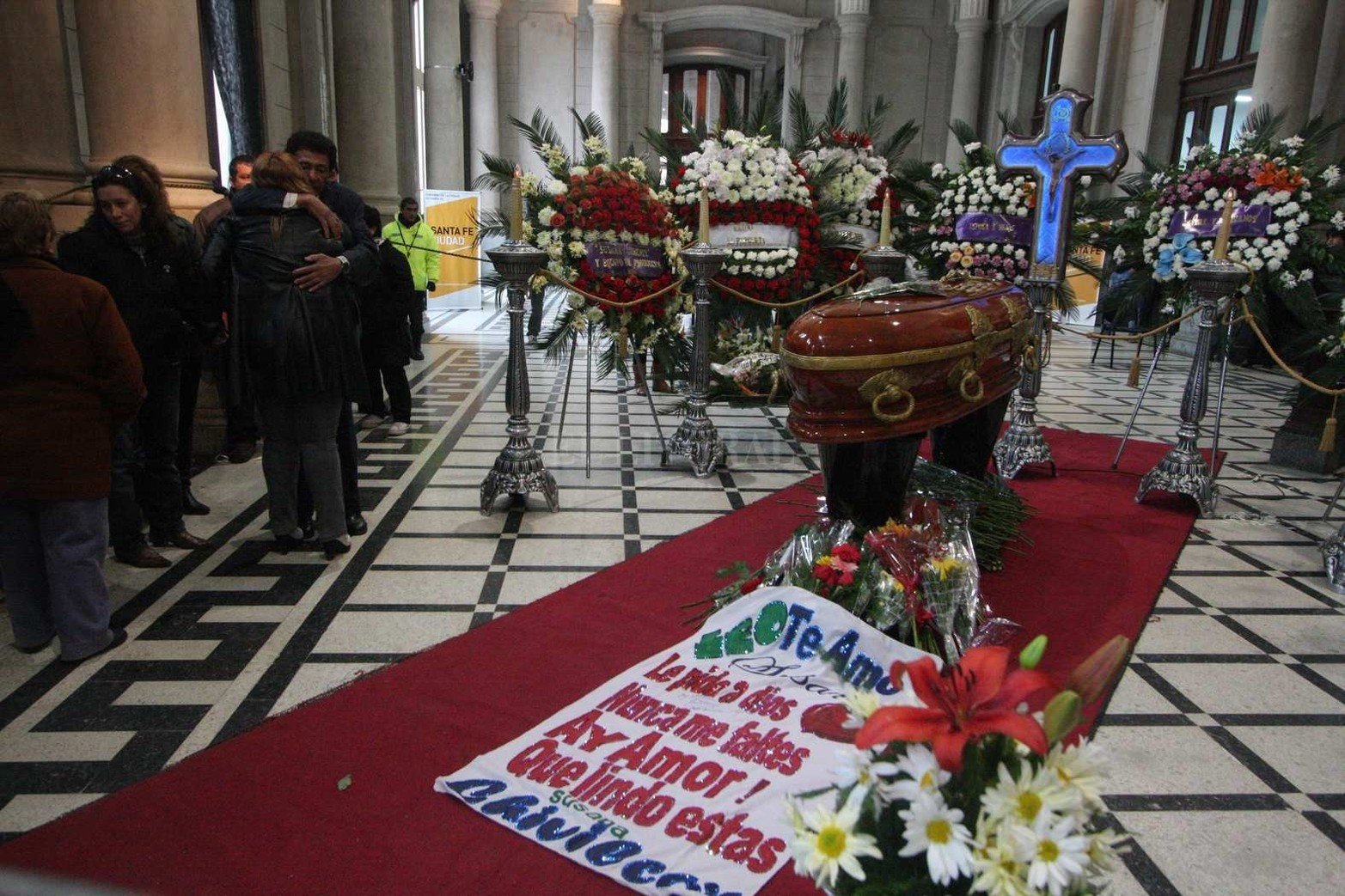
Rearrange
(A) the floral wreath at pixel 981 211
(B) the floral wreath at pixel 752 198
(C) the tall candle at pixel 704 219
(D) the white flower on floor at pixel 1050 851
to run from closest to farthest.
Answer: (D) the white flower on floor at pixel 1050 851 < (C) the tall candle at pixel 704 219 < (B) the floral wreath at pixel 752 198 < (A) the floral wreath at pixel 981 211

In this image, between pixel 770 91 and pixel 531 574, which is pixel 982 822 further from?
pixel 770 91

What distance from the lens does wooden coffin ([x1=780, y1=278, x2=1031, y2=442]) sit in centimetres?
297

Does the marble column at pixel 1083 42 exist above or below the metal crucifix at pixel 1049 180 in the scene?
above

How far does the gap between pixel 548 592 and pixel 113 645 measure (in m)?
1.50

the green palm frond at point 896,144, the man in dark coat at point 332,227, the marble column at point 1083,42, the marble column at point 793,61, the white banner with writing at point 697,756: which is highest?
the marble column at point 793,61

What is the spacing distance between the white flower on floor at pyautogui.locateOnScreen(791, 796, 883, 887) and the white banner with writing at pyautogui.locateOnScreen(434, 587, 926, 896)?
76 centimetres

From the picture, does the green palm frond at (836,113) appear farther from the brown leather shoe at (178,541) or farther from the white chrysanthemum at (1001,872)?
the white chrysanthemum at (1001,872)

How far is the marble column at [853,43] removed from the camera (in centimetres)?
1786

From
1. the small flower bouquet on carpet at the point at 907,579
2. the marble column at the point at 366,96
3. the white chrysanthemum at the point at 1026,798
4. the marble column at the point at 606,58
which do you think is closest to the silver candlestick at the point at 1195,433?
the small flower bouquet on carpet at the point at 907,579

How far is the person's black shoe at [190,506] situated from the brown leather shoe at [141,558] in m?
0.65

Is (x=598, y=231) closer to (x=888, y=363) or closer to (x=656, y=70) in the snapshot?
(x=888, y=363)

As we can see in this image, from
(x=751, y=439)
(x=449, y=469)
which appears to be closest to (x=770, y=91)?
(x=751, y=439)

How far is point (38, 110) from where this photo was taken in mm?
4789

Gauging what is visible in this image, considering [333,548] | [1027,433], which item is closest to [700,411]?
[1027,433]
